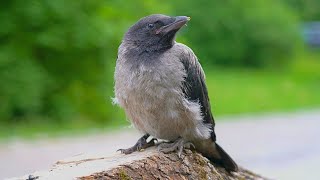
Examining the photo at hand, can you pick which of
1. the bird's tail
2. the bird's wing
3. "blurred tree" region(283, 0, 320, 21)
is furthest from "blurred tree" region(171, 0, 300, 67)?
the bird's wing

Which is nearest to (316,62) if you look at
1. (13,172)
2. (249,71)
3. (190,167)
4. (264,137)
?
(249,71)

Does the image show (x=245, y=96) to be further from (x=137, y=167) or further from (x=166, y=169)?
(x=137, y=167)

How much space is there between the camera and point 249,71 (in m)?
34.5

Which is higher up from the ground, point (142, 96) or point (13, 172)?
point (13, 172)

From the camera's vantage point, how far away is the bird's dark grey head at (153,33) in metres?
6.04

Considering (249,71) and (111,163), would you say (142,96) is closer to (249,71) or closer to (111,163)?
(111,163)

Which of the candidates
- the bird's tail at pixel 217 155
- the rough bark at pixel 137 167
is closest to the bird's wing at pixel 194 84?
the bird's tail at pixel 217 155

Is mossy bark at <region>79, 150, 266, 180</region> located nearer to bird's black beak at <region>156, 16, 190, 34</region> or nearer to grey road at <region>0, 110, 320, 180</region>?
bird's black beak at <region>156, 16, 190, 34</region>

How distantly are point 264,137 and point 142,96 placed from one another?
37.5 ft

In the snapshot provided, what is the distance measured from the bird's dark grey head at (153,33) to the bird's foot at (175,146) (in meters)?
0.69

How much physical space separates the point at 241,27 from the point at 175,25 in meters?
26.0

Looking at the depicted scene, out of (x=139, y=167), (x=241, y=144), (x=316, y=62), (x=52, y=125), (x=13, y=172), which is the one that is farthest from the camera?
(x=316, y=62)

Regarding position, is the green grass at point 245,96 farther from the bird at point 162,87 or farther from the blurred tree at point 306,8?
the bird at point 162,87

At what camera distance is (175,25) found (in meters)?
5.98
